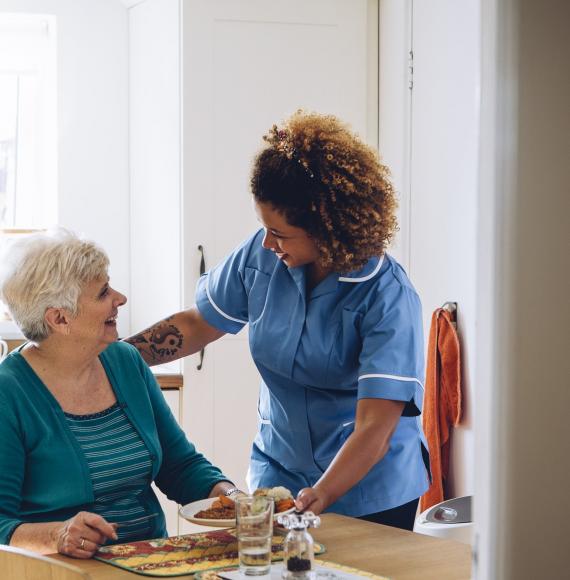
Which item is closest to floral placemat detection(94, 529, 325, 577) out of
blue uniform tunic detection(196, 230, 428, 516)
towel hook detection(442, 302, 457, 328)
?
blue uniform tunic detection(196, 230, 428, 516)

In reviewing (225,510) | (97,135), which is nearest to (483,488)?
(225,510)

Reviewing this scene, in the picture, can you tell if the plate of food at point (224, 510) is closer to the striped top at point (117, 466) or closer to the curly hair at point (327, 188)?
the striped top at point (117, 466)

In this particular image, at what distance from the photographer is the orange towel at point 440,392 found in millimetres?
2639

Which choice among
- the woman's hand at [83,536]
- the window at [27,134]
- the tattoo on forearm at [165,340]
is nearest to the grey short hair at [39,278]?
the tattoo on forearm at [165,340]

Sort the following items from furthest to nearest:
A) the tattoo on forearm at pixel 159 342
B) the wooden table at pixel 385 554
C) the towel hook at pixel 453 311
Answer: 1. the towel hook at pixel 453 311
2. the tattoo on forearm at pixel 159 342
3. the wooden table at pixel 385 554

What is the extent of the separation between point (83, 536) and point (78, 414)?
31cm

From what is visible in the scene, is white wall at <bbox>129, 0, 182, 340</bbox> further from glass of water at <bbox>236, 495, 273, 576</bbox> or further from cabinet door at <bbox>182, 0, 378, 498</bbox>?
glass of water at <bbox>236, 495, 273, 576</bbox>

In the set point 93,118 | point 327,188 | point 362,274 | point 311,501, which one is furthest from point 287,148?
point 93,118

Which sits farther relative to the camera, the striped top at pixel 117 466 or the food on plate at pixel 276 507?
the striped top at pixel 117 466

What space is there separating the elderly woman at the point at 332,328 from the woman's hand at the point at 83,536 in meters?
0.39

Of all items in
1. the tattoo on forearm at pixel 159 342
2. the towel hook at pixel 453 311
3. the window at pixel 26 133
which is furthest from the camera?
the window at pixel 26 133

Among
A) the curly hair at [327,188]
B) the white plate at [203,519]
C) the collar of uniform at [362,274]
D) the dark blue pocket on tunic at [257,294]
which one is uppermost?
the curly hair at [327,188]

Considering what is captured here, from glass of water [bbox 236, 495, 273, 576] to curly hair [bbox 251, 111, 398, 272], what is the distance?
0.57 metres

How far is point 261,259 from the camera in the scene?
6.29ft
